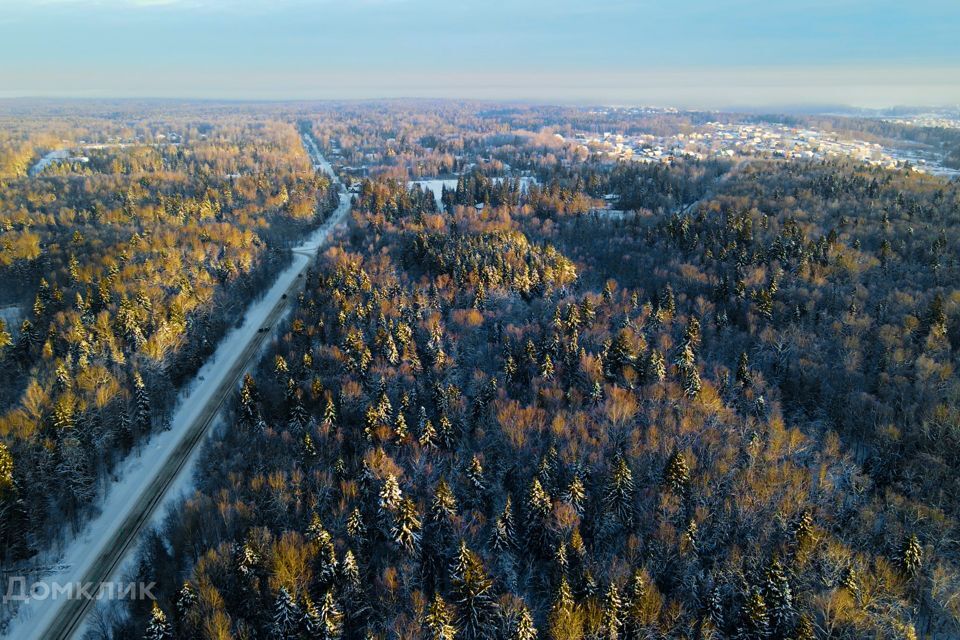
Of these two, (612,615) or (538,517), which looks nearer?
(612,615)

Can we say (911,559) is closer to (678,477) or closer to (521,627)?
(678,477)

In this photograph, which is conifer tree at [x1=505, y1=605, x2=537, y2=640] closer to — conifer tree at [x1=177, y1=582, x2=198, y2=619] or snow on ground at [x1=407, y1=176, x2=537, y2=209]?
conifer tree at [x1=177, y1=582, x2=198, y2=619]

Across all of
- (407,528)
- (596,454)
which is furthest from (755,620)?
(407,528)

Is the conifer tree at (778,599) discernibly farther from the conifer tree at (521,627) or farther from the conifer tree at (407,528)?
the conifer tree at (407,528)

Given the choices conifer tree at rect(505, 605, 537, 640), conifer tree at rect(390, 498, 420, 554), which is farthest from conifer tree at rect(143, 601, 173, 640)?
conifer tree at rect(505, 605, 537, 640)

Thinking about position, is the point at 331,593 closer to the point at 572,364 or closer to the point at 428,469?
the point at 428,469

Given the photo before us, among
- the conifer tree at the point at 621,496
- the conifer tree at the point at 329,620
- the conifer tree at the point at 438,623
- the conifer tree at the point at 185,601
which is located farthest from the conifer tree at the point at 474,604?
the conifer tree at the point at 185,601
